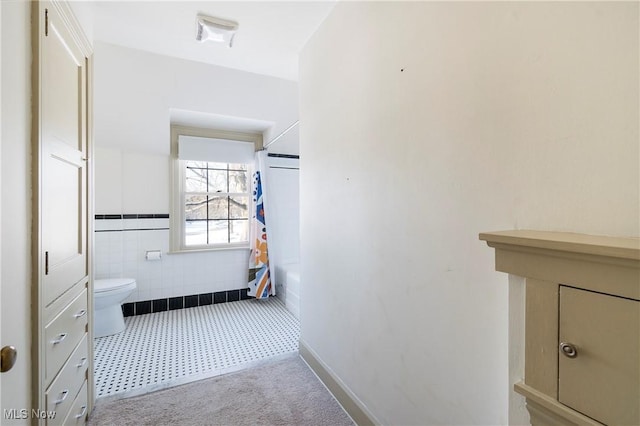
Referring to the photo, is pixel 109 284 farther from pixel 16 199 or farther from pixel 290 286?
pixel 16 199

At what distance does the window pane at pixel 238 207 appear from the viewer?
12.6ft

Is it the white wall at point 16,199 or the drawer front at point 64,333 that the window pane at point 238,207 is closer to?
the drawer front at point 64,333

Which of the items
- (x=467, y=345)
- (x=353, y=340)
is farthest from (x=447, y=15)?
(x=353, y=340)

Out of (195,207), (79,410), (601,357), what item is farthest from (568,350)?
(195,207)

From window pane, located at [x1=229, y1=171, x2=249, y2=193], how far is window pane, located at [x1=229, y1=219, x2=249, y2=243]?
1.36 ft

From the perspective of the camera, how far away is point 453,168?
1.02 meters

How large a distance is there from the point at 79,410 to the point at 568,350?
6.67 ft

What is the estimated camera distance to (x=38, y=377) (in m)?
1.02

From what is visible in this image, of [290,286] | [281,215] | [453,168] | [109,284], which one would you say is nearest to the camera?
[453,168]

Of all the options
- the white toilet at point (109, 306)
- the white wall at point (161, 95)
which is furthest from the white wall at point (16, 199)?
the white toilet at point (109, 306)

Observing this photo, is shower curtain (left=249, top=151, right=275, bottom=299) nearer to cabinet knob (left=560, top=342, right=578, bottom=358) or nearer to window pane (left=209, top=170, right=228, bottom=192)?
window pane (left=209, top=170, right=228, bottom=192)

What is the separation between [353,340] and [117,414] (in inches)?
54.8

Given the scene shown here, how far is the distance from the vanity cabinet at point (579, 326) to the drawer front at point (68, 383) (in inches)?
62.5

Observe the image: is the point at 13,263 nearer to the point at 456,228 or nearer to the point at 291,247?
the point at 456,228
